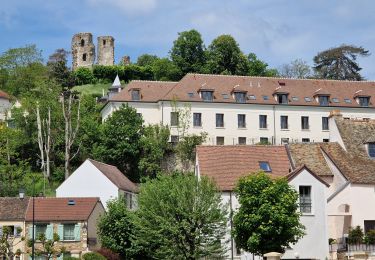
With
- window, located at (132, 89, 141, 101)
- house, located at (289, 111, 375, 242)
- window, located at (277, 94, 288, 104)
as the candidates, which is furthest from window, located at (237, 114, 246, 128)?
house, located at (289, 111, 375, 242)

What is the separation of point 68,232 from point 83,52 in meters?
84.5

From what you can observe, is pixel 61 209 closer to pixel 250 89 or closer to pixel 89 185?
pixel 89 185

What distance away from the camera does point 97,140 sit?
233 feet

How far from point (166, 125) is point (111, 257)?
28.8m

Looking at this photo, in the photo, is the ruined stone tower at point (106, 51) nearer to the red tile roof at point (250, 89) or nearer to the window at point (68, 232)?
the red tile roof at point (250, 89)

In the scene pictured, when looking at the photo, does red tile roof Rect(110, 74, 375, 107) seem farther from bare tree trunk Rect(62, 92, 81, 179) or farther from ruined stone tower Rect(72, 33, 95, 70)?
ruined stone tower Rect(72, 33, 95, 70)

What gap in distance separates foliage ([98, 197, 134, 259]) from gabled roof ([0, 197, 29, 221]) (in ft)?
23.8

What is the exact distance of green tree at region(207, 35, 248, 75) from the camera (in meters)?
99.4

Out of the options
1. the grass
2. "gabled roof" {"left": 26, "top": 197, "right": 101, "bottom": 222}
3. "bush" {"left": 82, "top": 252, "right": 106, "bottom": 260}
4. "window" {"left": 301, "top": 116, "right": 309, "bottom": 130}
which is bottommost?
"bush" {"left": 82, "top": 252, "right": 106, "bottom": 260}

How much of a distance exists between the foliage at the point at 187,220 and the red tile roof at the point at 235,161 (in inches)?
110

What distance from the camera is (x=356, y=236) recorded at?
1581 inches

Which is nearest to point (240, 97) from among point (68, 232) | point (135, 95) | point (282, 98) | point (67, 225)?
point (282, 98)

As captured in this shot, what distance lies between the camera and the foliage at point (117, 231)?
155ft

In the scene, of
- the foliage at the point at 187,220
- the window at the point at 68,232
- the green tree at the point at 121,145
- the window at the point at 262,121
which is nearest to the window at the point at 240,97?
the window at the point at 262,121
